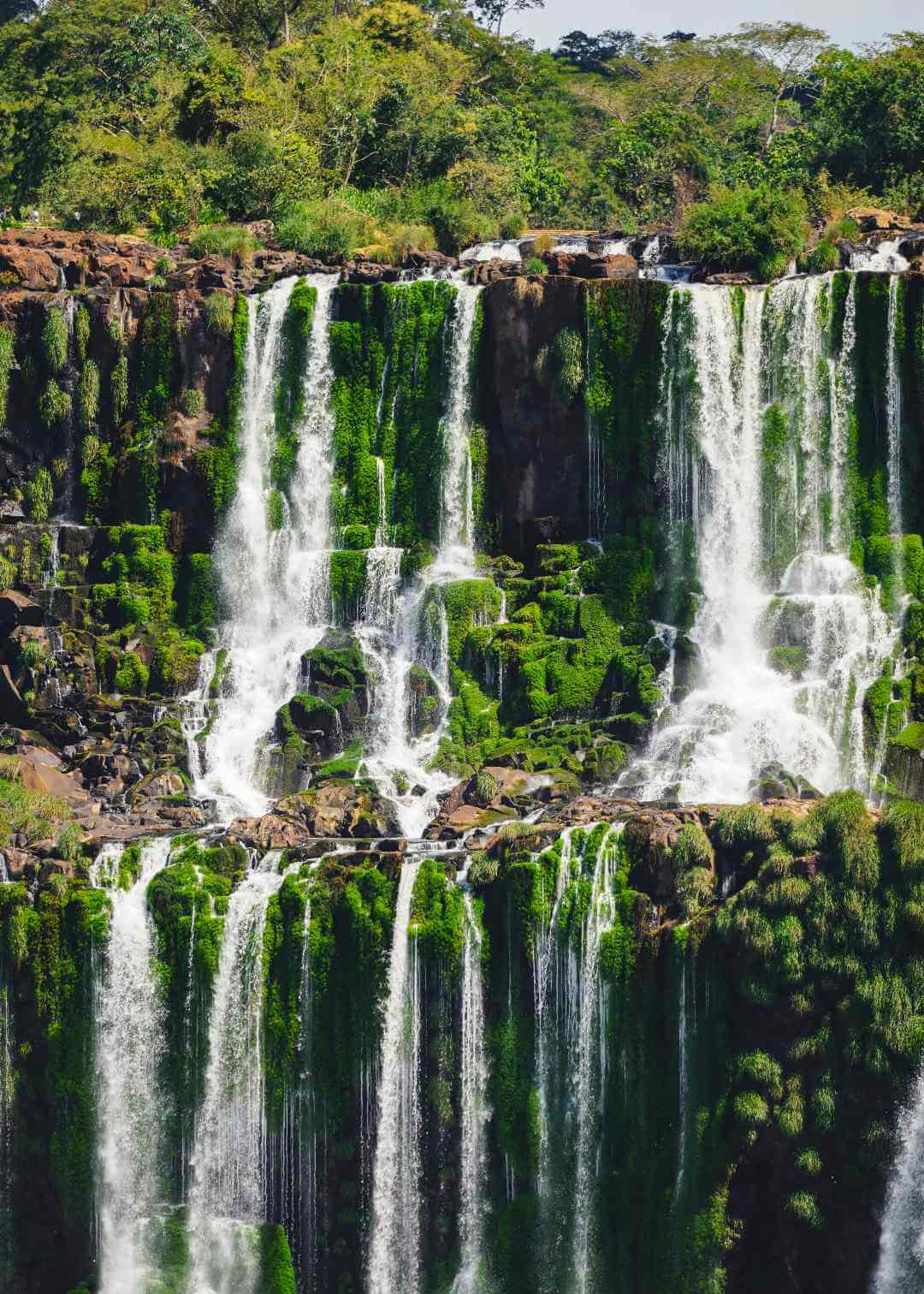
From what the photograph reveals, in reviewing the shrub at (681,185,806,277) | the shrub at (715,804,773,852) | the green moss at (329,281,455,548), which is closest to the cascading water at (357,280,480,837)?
the green moss at (329,281,455,548)

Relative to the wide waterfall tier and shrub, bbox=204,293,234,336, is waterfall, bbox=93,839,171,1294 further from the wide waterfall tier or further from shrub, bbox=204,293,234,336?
shrub, bbox=204,293,234,336

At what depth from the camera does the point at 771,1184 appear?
155ft

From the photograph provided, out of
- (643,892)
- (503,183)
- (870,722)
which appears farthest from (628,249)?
(643,892)

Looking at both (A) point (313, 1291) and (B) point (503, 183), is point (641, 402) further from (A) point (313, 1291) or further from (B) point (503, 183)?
(A) point (313, 1291)

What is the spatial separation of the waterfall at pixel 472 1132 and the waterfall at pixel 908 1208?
27.0ft

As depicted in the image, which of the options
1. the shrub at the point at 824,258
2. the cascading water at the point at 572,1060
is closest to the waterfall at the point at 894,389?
the shrub at the point at 824,258

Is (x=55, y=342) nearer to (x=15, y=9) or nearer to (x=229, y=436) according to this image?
(x=229, y=436)

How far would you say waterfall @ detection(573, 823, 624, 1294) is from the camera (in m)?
49.6

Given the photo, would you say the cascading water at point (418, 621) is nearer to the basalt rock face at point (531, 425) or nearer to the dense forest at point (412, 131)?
the basalt rock face at point (531, 425)

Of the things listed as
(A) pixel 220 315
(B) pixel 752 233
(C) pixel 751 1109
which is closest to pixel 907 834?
(C) pixel 751 1109

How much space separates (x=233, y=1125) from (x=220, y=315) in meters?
23.1

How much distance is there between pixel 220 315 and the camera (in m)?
66.2

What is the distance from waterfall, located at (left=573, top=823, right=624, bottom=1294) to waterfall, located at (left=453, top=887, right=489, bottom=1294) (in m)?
1.93

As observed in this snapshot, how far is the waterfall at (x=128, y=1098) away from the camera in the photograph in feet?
171
